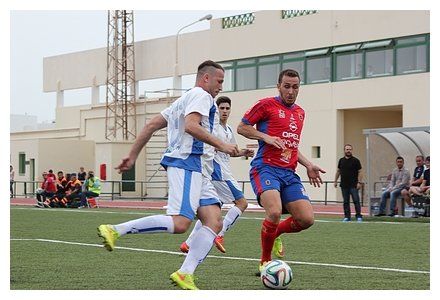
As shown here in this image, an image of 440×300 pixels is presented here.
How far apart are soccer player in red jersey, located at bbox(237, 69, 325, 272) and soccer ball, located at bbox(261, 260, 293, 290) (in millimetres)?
1014

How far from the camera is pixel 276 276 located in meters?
8.95

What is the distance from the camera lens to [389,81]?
130 ft

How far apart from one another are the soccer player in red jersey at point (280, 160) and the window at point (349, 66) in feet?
102

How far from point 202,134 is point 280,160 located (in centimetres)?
195

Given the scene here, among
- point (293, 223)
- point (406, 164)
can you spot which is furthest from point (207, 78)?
point (406, 164)

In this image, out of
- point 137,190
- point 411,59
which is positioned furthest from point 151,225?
point 137,190

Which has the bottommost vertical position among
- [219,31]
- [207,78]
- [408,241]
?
[408,241]

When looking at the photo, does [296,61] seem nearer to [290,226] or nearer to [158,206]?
[158,206]

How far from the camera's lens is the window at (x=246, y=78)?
1821 inches

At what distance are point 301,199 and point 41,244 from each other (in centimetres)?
589

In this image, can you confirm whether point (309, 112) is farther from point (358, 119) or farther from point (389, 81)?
point (389, 81)

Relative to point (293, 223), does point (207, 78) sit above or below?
above

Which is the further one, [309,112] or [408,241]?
[309,112]

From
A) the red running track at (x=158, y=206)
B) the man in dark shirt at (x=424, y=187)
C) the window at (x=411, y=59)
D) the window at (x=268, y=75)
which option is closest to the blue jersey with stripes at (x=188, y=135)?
the man in dark shirt at (x=424, y=187)
